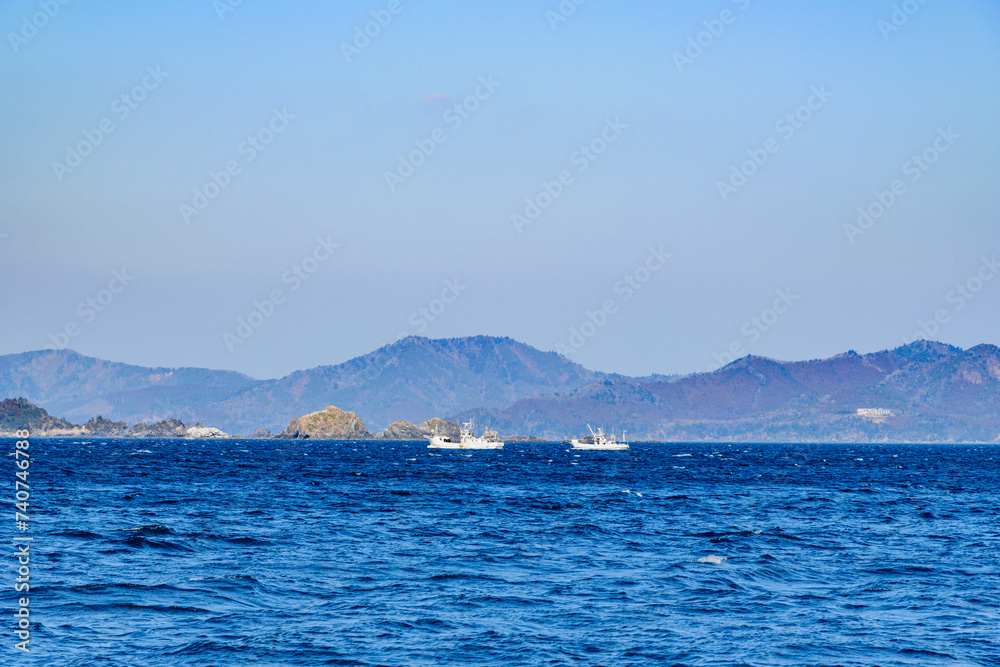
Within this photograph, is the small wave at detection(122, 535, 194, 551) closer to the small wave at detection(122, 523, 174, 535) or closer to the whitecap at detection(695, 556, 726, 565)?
the small wave at detection(122, 523, 174, 535)

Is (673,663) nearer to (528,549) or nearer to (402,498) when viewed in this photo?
(528,549)

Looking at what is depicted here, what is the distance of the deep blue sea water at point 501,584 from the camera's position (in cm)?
2555

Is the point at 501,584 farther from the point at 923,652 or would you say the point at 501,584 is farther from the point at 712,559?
the point at 923,652

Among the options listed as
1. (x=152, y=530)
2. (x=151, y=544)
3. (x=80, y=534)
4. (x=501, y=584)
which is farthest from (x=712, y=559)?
(x=80, y=534)

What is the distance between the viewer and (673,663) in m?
24.4

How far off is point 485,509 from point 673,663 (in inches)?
1521

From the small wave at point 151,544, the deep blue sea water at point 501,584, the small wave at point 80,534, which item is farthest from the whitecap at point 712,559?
the small wave at point 80,534

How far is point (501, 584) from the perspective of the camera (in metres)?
34.3

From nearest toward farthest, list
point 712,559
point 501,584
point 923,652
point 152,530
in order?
point 923,652, point 501,584, point 712,559, point 152,530

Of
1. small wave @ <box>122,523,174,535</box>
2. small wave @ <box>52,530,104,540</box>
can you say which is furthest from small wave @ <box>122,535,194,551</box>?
small wave @ <box>52,530,104,540</box>

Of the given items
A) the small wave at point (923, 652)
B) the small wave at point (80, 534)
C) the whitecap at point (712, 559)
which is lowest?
the small wave at point (923, 652)

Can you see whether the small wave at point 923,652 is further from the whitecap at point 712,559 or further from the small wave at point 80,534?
the small wave at point 80,534

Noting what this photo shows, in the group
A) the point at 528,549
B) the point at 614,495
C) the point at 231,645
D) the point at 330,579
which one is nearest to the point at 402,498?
the point at 614,495

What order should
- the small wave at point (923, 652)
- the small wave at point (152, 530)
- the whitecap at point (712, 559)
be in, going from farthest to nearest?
1. the small wave at point (152, 530)
2. the whitecap at point (712, 559)
3. the small wave at point (923, 652)
